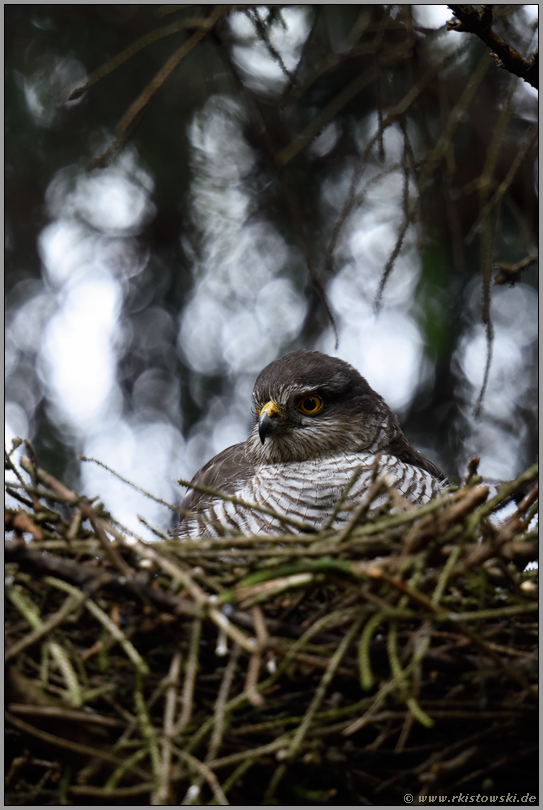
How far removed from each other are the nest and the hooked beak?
1.80m

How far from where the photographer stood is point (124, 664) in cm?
183

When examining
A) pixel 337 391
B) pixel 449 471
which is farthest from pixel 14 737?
pixel 449 471

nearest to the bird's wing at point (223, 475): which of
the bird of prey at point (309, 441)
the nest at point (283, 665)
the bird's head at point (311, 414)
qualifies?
the bird of prey at point (309, 441)

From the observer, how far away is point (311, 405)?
401cm

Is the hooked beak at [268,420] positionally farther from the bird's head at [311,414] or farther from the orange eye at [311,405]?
the orange eye at [311,405]

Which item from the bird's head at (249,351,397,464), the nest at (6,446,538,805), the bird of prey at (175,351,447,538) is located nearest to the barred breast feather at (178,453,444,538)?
the bird of prey at (175,351,447,538)

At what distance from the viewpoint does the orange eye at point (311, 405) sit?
13.1ft

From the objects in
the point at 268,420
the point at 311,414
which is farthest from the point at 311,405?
the point at 268,420

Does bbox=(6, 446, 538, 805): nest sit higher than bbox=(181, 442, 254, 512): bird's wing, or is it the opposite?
bbox=(181, 442, 254, 512): bird's wing

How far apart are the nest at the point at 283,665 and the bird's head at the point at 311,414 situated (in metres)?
1.90

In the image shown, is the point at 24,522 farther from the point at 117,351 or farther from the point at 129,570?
the point at 117,351

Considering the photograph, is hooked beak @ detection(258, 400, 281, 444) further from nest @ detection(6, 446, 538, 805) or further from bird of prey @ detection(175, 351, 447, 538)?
nest @ detection(6, 446, 538, 805)

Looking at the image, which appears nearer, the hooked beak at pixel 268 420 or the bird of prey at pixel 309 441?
the bird of prey at pixel 309 441

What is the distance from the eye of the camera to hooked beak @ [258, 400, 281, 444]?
3.78 metres
